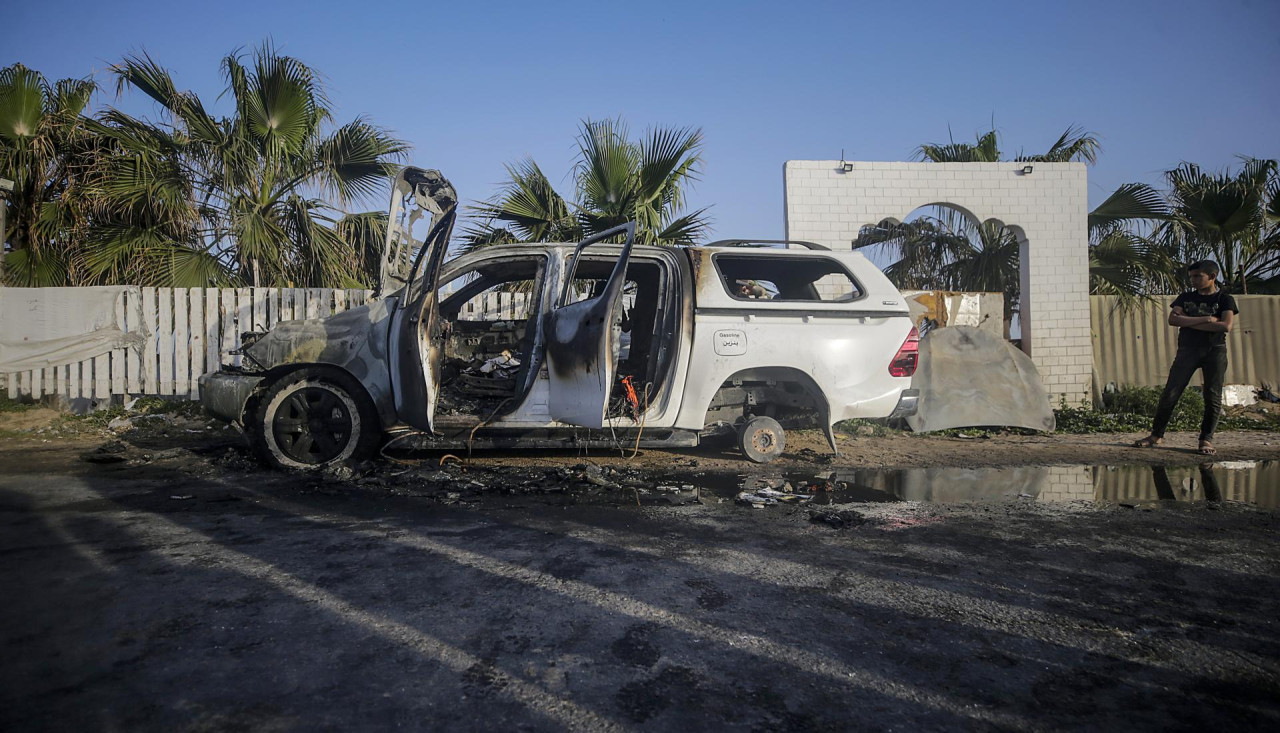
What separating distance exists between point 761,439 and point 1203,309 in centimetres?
462

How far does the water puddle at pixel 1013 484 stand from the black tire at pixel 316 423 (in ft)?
8.00

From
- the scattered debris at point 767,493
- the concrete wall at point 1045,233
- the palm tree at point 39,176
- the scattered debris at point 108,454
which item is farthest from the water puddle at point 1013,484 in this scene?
the palm tree at point 39,176

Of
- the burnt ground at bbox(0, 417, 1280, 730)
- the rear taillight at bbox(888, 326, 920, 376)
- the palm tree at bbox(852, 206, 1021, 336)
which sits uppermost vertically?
the palm tree at bbox(852, 206, 1021, 336)

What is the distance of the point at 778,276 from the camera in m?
6.78

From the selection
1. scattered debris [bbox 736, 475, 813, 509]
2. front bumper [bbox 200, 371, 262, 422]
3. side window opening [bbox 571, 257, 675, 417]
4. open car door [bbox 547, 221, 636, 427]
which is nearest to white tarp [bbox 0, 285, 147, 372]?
front bumper [bbox 200, 371, 262, 422]

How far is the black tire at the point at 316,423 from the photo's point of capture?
17.6 feet

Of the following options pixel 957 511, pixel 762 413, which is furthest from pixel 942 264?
pixel 957 511

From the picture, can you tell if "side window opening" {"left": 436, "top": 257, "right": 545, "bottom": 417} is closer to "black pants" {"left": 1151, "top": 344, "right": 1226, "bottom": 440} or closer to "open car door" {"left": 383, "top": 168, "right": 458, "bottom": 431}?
"open car door" {"left": 383, "top": 168, "right": 458, "bottom": 431}

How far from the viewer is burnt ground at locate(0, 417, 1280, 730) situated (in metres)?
1.91

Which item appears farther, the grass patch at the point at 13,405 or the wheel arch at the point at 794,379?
the grass patch at the point at 13,405

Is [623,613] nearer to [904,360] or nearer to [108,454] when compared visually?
[904,360]

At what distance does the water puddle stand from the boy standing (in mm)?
831

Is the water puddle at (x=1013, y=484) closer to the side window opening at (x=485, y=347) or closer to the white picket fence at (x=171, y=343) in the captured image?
the side window opening at (x=485, y=347)

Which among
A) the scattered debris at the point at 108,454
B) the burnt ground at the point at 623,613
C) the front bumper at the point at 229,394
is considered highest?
the front bumper at the point at 229,394
